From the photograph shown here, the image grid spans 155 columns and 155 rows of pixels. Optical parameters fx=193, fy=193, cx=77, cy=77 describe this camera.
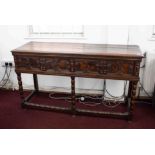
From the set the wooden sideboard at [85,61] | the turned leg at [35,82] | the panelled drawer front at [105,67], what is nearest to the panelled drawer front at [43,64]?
the wooden sideboard at [85,61]

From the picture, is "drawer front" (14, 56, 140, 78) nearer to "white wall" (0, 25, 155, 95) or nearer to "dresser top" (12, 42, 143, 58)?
"dresser top" (12, 42, 143, 58)

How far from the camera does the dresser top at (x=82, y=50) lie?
2.11 m

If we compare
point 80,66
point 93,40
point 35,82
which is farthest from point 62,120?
point 93,40

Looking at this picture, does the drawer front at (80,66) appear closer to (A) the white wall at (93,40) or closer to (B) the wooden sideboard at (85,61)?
(B) the wooden sideboard at (85,61)

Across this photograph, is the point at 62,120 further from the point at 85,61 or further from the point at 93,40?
the point at 93,40

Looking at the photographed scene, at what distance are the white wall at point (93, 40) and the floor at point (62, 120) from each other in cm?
49

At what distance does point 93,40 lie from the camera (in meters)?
2.72

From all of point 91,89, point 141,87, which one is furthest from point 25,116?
point 141,87

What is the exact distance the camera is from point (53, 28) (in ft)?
9.22

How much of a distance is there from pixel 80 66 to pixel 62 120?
75 cm

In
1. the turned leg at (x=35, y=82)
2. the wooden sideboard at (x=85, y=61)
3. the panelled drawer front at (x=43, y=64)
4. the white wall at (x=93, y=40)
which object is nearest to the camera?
the wooden sideboard at (x=85, y=61)

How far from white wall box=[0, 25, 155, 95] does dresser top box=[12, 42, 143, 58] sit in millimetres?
209

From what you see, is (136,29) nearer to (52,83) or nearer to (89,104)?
(89,104)

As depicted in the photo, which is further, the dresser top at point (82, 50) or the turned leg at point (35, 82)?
the turned leg at point (35, 82)
